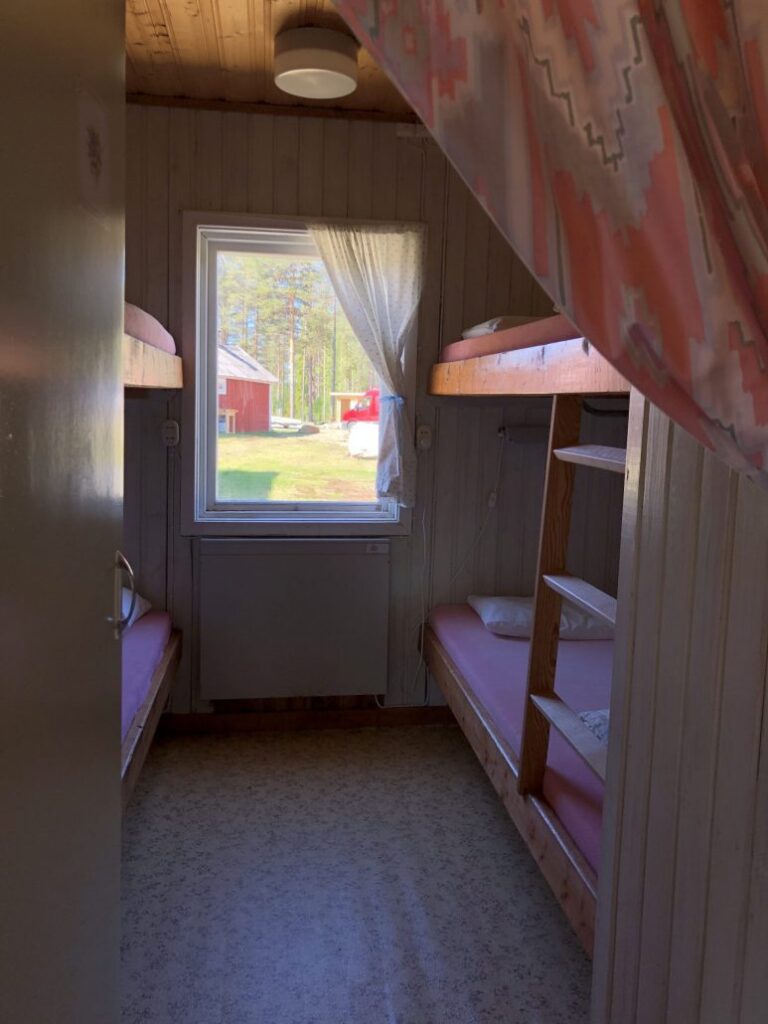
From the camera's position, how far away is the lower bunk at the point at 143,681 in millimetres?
2377

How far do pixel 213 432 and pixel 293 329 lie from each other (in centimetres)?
56

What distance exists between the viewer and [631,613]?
140 cm

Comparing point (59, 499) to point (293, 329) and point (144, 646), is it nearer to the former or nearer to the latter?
point (144, 646)

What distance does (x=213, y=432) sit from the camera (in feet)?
12.0

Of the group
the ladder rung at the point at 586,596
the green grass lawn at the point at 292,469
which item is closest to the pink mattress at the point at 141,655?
the green grass lawn at the point at 292,469

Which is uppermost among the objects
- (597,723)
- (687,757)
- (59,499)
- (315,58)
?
(315,58)

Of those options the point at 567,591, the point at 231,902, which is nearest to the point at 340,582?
the point at 231,902

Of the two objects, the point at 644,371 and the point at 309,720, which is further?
the point at 309,720

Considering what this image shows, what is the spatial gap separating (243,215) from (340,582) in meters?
1.55

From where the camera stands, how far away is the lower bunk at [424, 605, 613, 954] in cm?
189

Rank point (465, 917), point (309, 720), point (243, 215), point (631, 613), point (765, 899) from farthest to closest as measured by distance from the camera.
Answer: point (309, 720) < point (243, 215) < point (465, 917) < point (631, 613) < point (765, 899)

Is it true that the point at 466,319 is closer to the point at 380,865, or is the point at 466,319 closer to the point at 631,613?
the point at 380,865

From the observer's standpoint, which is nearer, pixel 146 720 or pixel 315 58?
pixel 146 720

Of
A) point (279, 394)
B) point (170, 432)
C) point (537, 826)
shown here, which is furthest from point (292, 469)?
point (537, 826)
